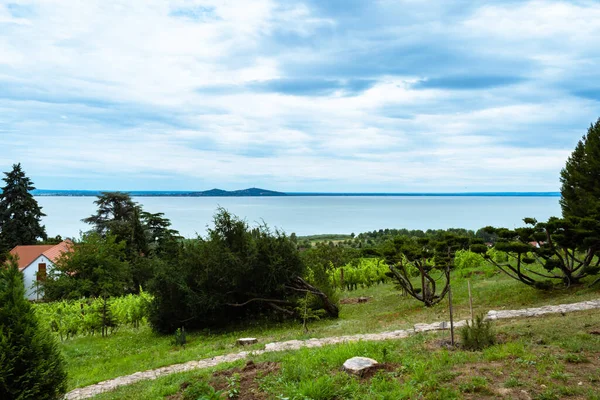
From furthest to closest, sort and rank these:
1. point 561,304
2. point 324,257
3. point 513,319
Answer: point 324,257
point 561,304
point 513,319

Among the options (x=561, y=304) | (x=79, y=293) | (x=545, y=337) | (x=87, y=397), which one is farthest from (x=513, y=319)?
(x=79, y=293)

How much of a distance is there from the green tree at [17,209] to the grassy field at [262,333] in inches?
1458

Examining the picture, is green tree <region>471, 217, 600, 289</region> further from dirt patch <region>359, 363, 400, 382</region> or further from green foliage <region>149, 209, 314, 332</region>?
dirt patch <region>359, 363, 400, 382</region>

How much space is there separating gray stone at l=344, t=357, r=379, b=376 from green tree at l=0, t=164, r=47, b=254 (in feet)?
161

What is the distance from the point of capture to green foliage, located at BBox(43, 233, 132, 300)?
2814 centimetres

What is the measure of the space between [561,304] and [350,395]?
25.2 ft

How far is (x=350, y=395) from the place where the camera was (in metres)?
4.92

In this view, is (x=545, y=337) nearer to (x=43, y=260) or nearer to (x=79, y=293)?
(x=79, y=293)

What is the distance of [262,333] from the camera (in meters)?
12.3

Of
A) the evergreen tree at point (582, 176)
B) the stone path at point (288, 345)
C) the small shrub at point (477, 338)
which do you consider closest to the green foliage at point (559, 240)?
the stone path at point (288, 345)

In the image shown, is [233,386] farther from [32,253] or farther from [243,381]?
[32,253]

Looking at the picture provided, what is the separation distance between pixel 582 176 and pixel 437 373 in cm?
2906

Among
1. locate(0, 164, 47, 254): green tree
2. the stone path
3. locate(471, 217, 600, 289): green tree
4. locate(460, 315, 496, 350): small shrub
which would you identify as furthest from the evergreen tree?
locate(0, 164, 47, 254): green tree

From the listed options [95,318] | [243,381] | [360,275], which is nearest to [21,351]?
[243,381]
